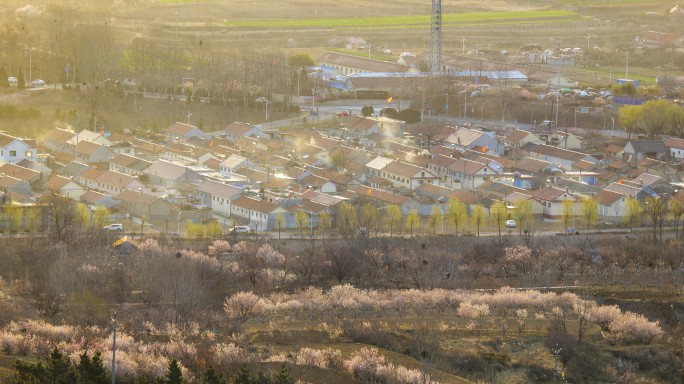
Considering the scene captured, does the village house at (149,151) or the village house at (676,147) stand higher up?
the village house at (149,151)

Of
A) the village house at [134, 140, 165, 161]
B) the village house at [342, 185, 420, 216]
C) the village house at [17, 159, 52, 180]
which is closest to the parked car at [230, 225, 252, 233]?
the village house at [342, 185, 420, 216]

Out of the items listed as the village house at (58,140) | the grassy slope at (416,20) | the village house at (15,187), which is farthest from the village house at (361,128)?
the grassy slope at (416,20)

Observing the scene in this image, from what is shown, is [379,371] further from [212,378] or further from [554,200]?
[554,200]

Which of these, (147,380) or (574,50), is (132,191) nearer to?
(147,380)

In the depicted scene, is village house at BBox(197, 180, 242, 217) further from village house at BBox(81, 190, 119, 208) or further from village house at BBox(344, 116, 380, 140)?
village house at BBox(344, 116, 380, 140)

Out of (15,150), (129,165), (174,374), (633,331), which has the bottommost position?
(633,331)

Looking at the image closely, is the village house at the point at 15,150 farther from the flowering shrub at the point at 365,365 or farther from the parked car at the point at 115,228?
the flowering shrub at the point at 365,365

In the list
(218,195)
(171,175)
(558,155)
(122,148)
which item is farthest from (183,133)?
(558,155)
